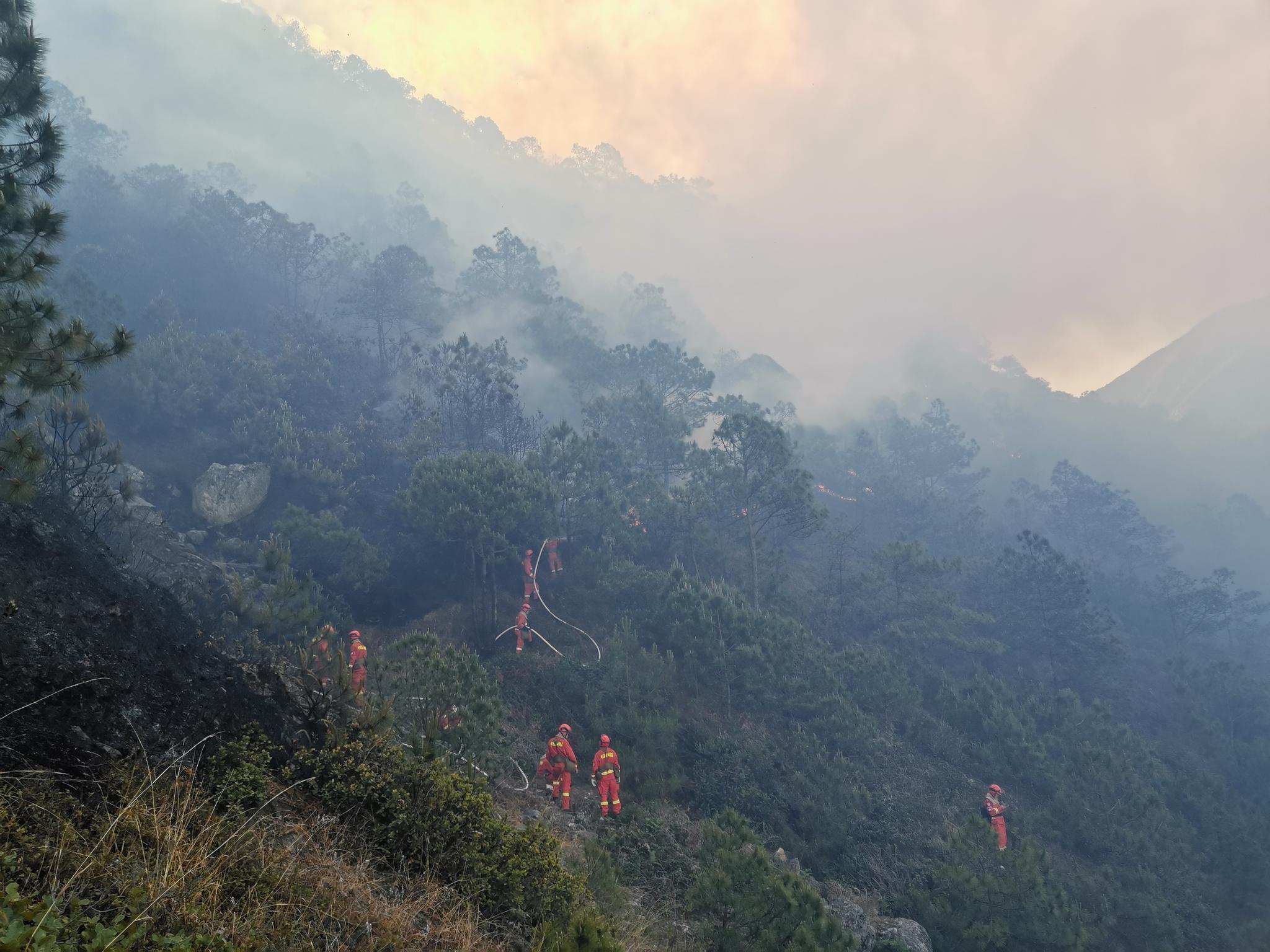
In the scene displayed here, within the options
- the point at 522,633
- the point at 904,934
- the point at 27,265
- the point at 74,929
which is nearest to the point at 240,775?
the point at 74,929

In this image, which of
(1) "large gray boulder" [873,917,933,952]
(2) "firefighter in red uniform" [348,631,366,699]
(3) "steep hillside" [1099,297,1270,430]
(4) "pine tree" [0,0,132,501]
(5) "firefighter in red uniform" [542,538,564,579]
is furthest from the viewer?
(3) "steep hillside" [1099,297,1270,430]

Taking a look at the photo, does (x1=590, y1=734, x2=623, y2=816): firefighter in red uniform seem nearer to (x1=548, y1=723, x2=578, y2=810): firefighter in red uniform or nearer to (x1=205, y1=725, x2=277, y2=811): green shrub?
(x1=548, y1=723, x2=578, y2=810): firefighter in red uniform

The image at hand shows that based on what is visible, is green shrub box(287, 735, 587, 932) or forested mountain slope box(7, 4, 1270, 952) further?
forested mountain slope box(7, 4, 1270, 952)

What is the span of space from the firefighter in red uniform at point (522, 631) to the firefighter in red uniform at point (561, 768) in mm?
7225

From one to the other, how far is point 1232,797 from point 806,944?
85.1ft

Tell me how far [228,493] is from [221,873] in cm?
2480

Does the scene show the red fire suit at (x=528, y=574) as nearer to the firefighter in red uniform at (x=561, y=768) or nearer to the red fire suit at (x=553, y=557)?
the red fire suit at (x=553, y=557)

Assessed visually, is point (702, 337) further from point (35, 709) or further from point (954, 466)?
point (35, 709)

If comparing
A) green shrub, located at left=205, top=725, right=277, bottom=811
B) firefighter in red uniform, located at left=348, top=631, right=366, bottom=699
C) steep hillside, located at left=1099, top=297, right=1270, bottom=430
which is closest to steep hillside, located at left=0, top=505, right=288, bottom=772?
green shrub, located at left=205, top=725, right=277, bottom=811

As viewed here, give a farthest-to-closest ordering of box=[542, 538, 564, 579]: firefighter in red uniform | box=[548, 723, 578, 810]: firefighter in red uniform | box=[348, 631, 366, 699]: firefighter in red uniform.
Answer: box=[542, 538, 564, 579]: firefighter in red uniform < box=[548, 723, 578, 810]: firefighter in red uniform < box=[348, 631, 366, 699]: firefighter in red uniform

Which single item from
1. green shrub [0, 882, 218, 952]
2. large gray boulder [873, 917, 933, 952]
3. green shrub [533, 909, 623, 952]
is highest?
green shrub [0, 882, 218, 952]

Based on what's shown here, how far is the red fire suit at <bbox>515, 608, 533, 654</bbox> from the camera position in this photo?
21188mm

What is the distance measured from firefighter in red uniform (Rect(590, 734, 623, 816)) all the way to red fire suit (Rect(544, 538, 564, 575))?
1208 centimetres

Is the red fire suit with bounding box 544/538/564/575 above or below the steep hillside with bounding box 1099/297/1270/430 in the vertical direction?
below
